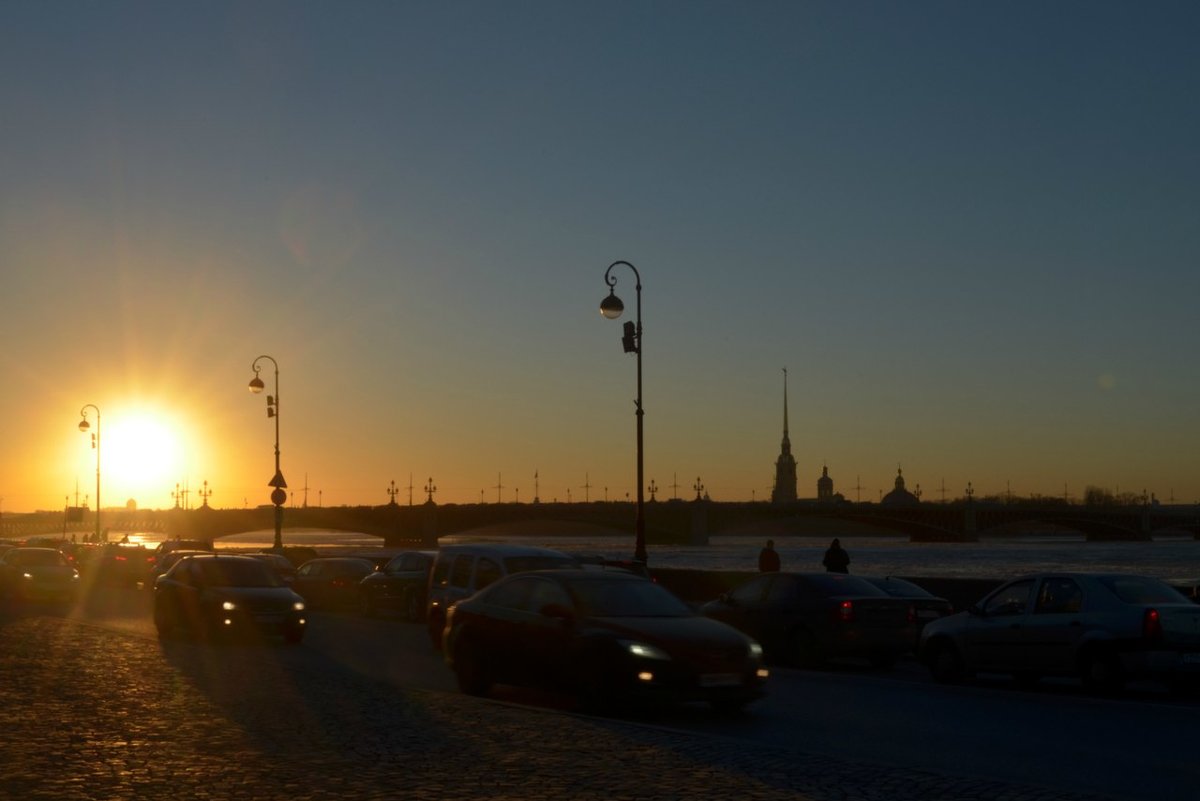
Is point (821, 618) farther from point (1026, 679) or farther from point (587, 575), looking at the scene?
point (587, 575)

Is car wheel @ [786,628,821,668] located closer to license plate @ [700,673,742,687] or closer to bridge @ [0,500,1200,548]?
license plate @ [700,673,742,687]

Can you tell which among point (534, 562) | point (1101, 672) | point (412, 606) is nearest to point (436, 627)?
point (534, 562)

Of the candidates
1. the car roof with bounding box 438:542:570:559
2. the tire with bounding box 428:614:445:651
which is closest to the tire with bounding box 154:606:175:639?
the car roof with bounding box 438:542:570:559

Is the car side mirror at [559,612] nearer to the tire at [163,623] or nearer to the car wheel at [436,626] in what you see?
the car wheel at [436,626]

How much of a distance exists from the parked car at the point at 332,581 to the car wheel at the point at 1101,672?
22.8 meters

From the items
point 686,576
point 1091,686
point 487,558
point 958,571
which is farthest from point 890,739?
point 958,571

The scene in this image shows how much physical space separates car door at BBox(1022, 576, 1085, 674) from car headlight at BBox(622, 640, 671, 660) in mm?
6094

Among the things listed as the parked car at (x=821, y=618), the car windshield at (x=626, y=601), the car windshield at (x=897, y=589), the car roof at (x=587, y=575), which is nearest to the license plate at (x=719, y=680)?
the car windshield at (x=626, y=601)

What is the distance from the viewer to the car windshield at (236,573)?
25641mm

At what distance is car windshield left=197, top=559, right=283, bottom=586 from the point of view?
25.6 metres

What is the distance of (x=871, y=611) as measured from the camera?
21.3m

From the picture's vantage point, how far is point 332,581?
124ft

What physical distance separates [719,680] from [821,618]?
24.5 feet

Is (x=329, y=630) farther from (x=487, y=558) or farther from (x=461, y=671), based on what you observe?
(x=461, y=671)
